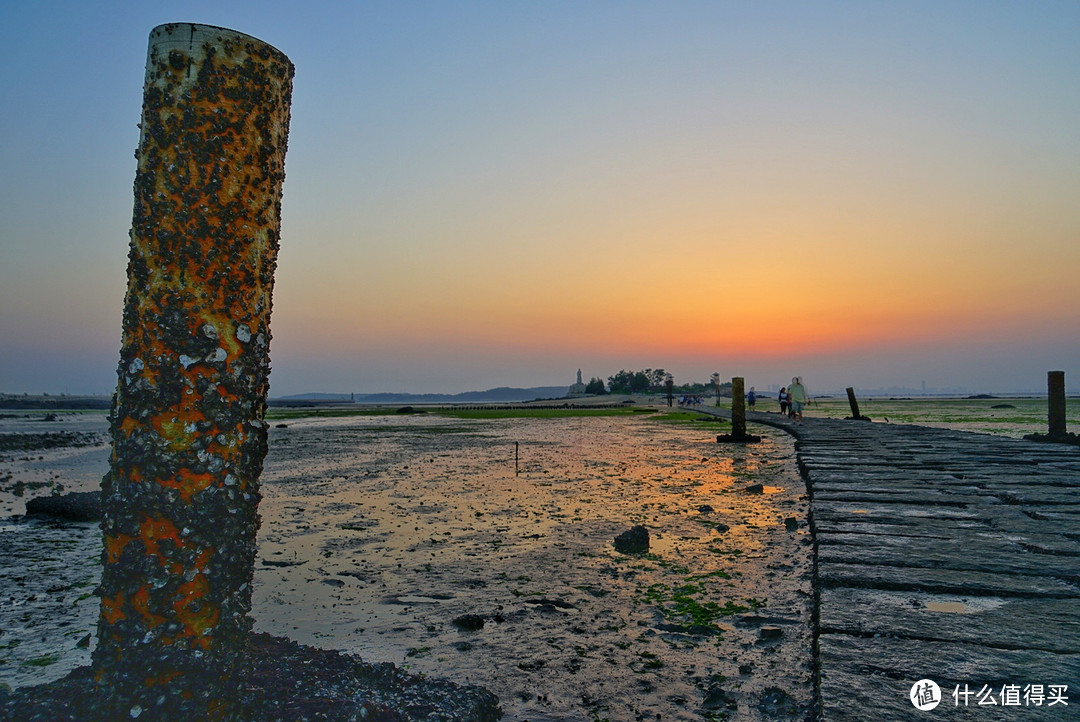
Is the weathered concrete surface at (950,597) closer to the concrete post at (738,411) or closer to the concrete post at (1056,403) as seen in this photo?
the concrete post at (1056,403)

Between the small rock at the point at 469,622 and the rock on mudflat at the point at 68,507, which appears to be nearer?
the small rock at the point at 469,622

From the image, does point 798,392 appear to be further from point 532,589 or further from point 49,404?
point 49,404

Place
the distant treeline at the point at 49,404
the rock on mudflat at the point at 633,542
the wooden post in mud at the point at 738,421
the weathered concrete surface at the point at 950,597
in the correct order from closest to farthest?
the weathered concrete surface at the point at 950,597
the rock on mudflat at the point at 633,542
the wooden post in mud at the point at 738,421
the distant treeline at the point at 49,404

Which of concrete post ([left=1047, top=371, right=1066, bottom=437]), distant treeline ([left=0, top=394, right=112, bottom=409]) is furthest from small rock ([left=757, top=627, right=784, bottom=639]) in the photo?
distant treeline ([left=0, top=394, right=112, bottom=409])

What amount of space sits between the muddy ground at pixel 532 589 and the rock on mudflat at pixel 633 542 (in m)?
0.09

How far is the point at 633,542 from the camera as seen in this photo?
19.8 feet

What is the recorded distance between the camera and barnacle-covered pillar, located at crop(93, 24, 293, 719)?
6.64ft

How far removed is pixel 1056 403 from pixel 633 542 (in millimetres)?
13541

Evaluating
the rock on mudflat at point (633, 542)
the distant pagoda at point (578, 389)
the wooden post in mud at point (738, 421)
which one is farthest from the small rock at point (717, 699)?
the distant pagoda at point (578, 389)

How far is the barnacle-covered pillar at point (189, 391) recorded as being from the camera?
2.03m

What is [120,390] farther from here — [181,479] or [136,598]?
[136,598]

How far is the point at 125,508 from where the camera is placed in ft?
6.68

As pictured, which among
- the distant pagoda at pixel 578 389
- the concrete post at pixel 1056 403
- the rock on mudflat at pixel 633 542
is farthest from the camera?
the distant pagoda at pixel 578 389

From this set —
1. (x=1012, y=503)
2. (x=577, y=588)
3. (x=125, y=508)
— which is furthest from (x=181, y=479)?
(x=1012, y=503)
